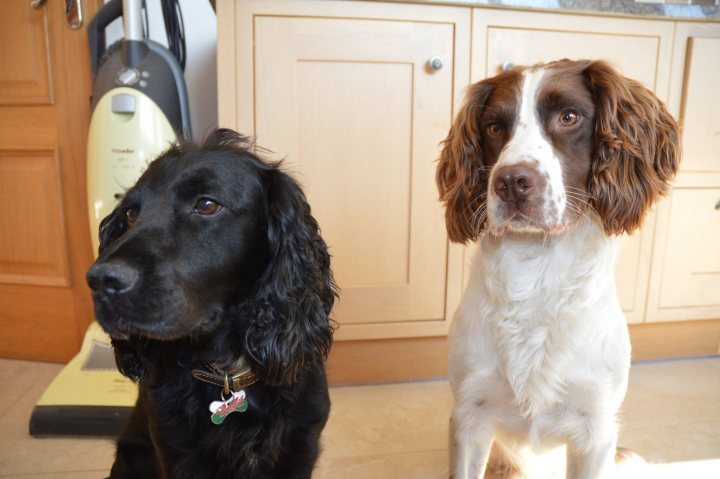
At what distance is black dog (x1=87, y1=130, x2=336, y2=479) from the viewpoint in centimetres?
105

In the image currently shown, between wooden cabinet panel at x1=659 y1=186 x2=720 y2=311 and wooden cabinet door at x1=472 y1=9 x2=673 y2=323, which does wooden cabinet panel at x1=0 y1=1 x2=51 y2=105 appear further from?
wooden cabinet panel at x1=659 y1=186 x2=720 y2=311

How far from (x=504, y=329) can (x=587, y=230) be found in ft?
0.94

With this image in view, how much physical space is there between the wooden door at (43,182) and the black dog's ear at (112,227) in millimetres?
1243

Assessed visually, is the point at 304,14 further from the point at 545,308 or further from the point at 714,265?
the point at 714,265

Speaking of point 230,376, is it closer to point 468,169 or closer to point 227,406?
point 227,406

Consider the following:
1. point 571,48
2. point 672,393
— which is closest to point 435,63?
point 571,48

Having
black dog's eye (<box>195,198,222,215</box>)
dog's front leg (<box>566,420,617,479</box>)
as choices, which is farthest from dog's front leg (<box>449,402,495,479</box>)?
black dog's eye (<box>195,198,222,215</box>)

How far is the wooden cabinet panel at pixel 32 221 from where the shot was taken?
7.52 ft

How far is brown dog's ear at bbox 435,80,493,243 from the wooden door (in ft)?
5.38

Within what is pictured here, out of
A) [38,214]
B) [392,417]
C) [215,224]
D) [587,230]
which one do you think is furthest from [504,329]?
[38,214]

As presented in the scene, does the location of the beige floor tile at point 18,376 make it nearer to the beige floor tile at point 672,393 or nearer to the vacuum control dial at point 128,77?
the vacuum control dial at point 128,77

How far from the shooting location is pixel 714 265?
7.18 ft

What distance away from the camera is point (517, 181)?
110cm

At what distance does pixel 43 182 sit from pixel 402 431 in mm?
1773
